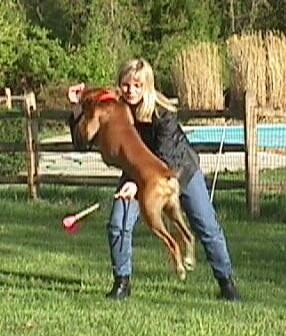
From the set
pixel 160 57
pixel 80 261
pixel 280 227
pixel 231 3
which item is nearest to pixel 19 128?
pixel 280 227

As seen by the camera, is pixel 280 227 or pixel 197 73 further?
pixel 197 73

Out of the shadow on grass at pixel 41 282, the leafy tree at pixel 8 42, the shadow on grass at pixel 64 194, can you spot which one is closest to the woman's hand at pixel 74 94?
the shadow on grass at pixel 41 282

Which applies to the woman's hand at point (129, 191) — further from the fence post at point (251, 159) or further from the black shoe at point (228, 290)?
the fence post at point (251, 159)

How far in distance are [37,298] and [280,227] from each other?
15.4 feet

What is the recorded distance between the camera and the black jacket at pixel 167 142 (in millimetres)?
7418

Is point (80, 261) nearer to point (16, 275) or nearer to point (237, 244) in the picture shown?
point (16, 275)

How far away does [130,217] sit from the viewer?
774 centimetres

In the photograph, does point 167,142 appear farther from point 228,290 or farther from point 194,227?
point 228,290

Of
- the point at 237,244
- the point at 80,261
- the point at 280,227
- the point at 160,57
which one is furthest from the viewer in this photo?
the point at 160,57

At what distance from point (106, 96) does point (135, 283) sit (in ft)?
6.07

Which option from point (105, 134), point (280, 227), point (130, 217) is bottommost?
point (280, 227)

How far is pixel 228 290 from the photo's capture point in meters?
7.79

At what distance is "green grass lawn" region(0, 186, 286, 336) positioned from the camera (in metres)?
6.83

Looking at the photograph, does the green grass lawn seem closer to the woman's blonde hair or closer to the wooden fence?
the wooden fence
